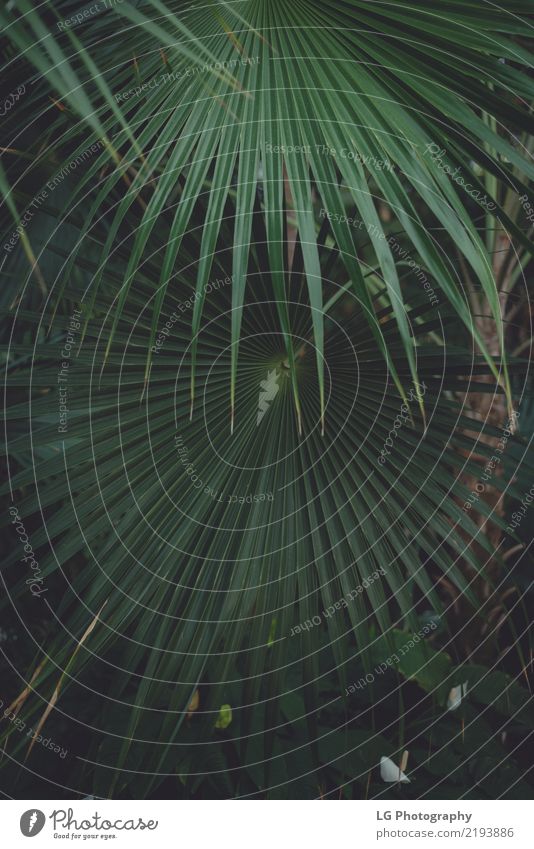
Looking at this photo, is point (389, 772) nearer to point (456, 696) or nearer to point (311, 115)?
point (456, 696)

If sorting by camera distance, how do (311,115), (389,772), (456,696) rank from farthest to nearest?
(456,696) → (389,772) → (311,115)

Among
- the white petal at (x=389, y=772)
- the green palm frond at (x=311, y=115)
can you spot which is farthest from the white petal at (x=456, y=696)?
the green palm frond at (x=311, y=115)

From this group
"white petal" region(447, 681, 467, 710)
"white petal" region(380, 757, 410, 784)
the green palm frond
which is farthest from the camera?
"white petal" region(447, 681, 467, 710)

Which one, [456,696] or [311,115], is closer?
[311,115]

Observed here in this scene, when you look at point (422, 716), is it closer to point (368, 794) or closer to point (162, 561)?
point (368, 794)

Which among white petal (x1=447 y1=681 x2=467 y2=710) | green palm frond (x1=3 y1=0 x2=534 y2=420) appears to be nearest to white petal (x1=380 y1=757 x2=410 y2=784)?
white petal (x1=447 y1=681 x2=467 y2=710)

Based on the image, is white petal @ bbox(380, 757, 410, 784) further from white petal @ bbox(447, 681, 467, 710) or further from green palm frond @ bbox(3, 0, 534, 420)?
green palm frond @ bbox(3, 0, 534, 420)

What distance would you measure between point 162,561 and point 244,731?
14.8 inches

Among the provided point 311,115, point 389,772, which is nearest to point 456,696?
point 389,772

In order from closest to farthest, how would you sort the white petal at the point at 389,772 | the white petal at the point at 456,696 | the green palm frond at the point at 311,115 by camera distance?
the green palm frond at the point at 311,115 → the white petal at the point at 389,772 → the white petal at the point at 456,696

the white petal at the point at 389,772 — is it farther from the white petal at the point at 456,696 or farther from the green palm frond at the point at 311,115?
the green palm frond at the point at 311,115

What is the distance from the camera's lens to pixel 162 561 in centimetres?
122

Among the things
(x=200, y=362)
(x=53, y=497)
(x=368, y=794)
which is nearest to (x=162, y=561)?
(x=53, y=497)

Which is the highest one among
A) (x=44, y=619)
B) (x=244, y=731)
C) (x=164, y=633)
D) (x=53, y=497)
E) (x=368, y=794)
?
(x=53, y=497)
